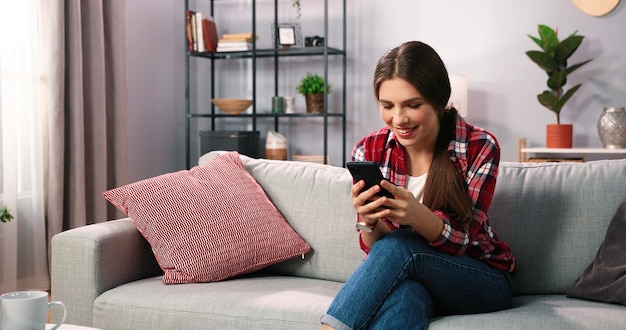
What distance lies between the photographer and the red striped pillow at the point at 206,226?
2.13 m

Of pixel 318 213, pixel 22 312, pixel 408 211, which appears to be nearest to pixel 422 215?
pixel 408 211

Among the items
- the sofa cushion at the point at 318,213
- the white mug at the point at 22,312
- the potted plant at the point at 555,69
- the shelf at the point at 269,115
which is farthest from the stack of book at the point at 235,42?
the white mug at the point at 22,312

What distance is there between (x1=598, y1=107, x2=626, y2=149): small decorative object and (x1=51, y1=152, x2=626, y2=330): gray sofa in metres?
2.22

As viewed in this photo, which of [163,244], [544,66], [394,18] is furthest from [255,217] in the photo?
[394,18]

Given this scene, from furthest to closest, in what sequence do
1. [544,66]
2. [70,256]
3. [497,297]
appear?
[544,66]
[70,256]
[497,297]

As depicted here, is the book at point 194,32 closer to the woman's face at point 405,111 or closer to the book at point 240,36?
the book at point 240,36

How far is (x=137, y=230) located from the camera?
7.37 feet

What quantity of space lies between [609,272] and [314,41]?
333 centimetres

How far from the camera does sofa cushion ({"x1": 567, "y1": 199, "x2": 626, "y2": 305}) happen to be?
72.2 inches

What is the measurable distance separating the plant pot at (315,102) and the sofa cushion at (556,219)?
2.86 m

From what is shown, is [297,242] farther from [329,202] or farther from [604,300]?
[604,300]

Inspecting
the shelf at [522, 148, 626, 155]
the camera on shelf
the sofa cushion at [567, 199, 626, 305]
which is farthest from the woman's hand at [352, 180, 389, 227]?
the camera on shelf

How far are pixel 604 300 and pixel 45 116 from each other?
2946 mm

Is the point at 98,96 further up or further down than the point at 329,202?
further up
